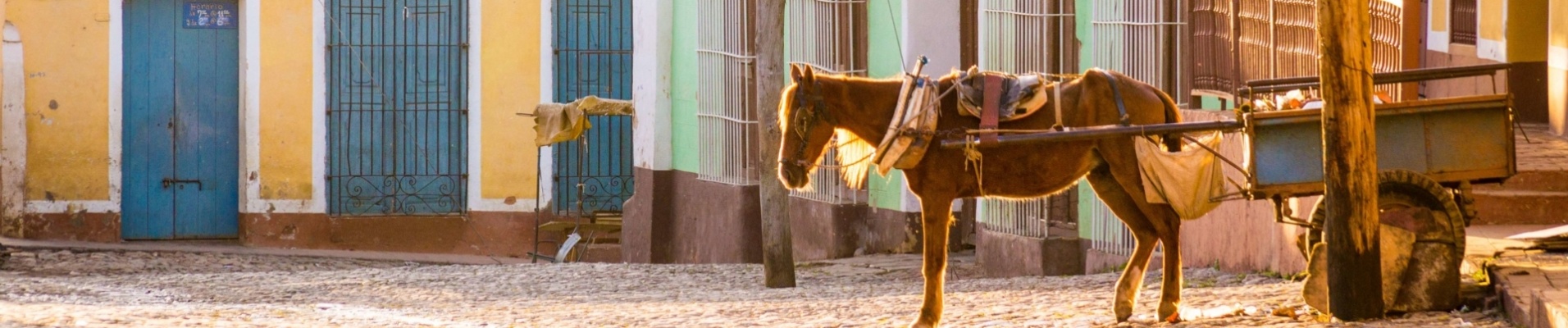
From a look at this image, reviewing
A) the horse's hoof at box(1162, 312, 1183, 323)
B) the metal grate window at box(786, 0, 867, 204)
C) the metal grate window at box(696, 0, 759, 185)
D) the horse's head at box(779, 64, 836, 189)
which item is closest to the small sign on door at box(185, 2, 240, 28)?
the metal grate window at box(696, 0, 759, 185)

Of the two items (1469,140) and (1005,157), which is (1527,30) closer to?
(1469,140)

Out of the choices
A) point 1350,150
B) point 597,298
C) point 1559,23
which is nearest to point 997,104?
point 1350,150

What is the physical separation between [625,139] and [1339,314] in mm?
15639

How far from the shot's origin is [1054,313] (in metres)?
8.68

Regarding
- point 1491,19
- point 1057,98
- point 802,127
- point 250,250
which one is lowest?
point 250,250

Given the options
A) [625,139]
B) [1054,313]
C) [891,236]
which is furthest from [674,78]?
[1054,313]

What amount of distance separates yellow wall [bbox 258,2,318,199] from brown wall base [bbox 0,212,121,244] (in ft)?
5.79

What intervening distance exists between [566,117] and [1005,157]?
38.4 feet

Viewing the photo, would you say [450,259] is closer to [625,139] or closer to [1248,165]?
[625,139]

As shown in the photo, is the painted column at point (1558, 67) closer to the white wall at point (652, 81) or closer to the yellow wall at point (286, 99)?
the white wall at point (652, 81)

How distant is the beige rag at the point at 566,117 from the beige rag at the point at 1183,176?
11.8m

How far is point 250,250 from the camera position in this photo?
21.1 meters

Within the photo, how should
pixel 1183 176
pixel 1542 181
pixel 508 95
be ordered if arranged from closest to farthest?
pixel 1183 176 → pixel 1542 181 → pixel 508 95

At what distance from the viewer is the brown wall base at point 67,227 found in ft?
70.8
